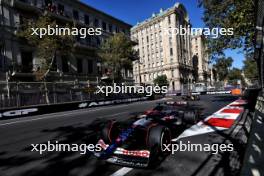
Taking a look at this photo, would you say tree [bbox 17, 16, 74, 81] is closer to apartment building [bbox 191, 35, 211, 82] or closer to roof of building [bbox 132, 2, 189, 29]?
roof of building [bbox 132, 2, 189, 29]

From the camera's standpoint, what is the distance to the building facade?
5796cm

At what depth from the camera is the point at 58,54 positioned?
896 inches

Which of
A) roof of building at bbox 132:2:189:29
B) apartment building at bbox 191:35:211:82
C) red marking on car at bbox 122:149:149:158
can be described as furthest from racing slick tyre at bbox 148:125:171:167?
apartment building at bbox 191:35:211:82

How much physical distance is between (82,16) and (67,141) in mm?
24906

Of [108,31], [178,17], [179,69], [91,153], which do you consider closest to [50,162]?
[91,153]

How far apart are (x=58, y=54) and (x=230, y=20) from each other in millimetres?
17859

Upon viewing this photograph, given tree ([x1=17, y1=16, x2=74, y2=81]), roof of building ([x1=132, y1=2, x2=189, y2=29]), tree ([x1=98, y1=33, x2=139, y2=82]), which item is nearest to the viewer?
tree ([x1=17, y1=16, x2=74, y2=81])

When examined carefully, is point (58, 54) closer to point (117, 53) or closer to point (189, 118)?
point (117, 53)

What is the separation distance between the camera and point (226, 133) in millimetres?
6160

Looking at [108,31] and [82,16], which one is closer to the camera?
[82,16]

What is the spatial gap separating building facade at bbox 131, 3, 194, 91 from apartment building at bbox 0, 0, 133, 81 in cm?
2631

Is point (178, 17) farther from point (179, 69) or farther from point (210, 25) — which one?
point (210, 25)

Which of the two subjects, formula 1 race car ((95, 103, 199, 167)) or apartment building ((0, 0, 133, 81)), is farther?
apartment building ((0, 0, 133, 81))

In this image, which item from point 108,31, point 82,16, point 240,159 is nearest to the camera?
point 240,159
